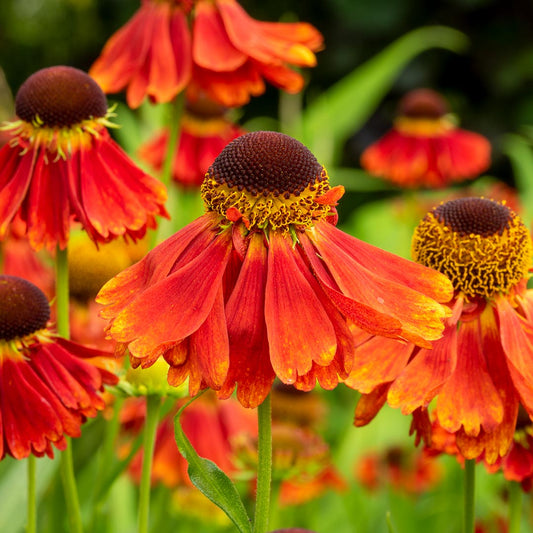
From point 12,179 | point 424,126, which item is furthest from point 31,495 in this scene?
point 424,126

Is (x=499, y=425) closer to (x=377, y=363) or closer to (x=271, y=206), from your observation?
(x=377, y=363)

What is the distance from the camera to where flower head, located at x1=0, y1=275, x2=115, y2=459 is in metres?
0.69

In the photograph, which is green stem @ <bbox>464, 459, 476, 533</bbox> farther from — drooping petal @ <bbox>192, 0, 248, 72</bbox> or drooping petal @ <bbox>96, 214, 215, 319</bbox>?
drooping petal @ <bbox>192, 0, 248, 72</bbox>

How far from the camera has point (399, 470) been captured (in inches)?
69.5

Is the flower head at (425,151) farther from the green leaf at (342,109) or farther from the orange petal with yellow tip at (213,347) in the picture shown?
the orange petal with yellow tip at (213,347)

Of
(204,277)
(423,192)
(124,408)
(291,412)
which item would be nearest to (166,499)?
(124,408)

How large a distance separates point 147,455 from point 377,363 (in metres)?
0.20

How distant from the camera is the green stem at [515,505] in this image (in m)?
0.73

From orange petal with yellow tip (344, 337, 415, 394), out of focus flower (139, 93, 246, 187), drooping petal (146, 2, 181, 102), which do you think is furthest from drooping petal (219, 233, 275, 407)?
out of focus flower (139, 93, 246, 187)

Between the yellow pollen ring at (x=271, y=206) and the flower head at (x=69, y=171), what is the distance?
204 mm

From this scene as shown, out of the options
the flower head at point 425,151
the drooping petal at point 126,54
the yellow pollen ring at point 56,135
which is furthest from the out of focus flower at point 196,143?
the yellow pollen ring at point 56,135

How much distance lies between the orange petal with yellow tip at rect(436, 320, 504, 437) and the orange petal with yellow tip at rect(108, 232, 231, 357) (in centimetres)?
18

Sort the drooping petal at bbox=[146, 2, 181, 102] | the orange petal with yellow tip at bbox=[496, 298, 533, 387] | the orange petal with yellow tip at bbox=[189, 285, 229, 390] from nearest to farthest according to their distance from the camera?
the orange petal with yellow tip at bbox=[189, 285, 229, 390], the orange petal with yellow tip at bbox=[496, 298, 533, 387], the drooping petal at bbox=[146, 2, 181, 102]

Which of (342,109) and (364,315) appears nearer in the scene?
(364,315)
